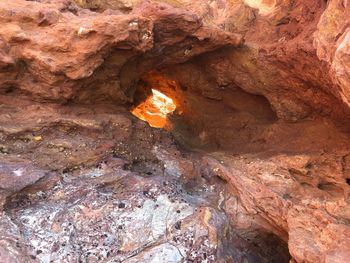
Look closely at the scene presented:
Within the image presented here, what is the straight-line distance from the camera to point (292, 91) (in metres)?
5.24

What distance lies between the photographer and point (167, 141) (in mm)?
5422

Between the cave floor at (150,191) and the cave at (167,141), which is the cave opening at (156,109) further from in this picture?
the cave floor at (150,191)

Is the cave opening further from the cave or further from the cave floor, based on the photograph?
the cave floor

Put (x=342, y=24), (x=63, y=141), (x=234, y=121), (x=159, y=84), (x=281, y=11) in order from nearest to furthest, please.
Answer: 1. (x=342, y=24)
2. (x=63, y=141)
3. (x=281, y=11)
4. (x=234, y=121)
5. (x=159, y=84)

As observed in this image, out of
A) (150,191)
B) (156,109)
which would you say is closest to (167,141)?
(150,191)

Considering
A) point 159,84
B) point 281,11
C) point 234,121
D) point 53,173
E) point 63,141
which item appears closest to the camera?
point 53,173

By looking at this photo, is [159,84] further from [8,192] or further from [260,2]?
[8,192]

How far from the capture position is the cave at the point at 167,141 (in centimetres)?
370

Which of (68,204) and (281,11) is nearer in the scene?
(68,204)

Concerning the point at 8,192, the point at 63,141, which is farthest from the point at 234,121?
the point at 8,192

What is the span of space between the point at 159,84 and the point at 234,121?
164 cm

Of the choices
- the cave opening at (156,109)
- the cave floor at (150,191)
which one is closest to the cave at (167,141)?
the cave floor at (150,191)

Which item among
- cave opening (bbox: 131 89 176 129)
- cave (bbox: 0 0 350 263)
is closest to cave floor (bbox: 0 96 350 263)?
cave (bbox: 0 0 350 263)

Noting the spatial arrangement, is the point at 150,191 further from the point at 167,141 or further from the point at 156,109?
the point at 156,109
